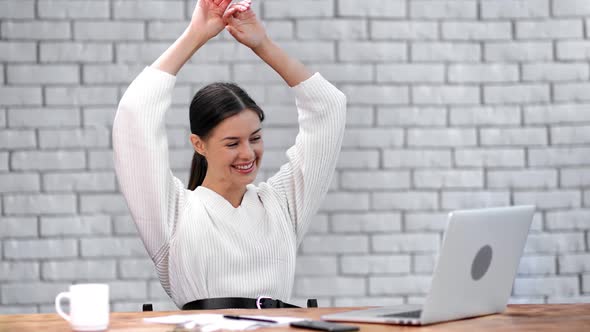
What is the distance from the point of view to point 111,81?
13.2 ft

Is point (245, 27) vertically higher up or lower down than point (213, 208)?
higher up

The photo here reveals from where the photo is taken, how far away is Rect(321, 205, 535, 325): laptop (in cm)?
195

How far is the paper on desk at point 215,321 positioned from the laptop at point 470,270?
12 cm

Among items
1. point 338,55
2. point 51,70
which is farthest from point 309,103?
point 51,70

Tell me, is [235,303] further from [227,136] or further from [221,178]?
[227,136]

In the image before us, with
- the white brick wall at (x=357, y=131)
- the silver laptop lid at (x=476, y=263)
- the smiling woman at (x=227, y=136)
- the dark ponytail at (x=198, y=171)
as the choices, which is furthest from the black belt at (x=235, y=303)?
the white brick wall at (x=357, y=131)

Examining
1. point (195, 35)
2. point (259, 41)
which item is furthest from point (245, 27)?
point (195, 35)

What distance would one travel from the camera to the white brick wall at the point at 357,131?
4004 millimetres

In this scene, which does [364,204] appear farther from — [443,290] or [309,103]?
[443,290]

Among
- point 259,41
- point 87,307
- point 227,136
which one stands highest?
point 259,41

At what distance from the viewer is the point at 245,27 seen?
2.97m

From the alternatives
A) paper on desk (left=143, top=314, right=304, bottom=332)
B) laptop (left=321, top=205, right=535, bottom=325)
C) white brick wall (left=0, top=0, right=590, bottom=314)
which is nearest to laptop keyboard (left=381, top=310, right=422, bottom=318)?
laptop (left=321, top=205, right=535, bottom=325)

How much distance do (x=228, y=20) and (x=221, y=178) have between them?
0.49 m

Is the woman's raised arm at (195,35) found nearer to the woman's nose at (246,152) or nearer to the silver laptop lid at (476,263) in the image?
the woman's nose at (246,152)
